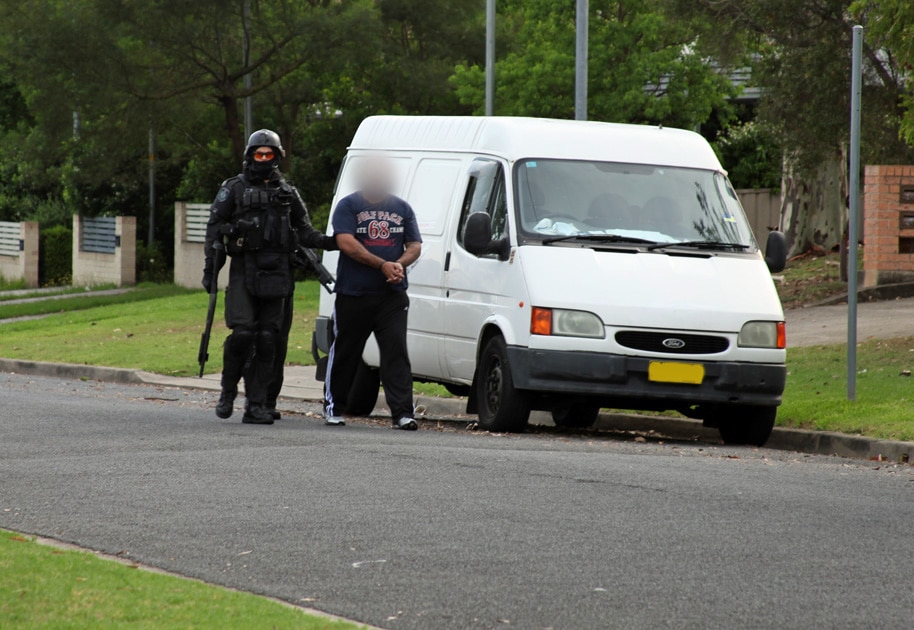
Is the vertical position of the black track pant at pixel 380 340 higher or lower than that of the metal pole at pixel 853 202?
lower

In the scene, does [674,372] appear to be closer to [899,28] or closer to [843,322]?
[899,28]

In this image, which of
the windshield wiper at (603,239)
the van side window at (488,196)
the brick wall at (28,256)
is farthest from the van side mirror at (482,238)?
the brick wall at (28,256)

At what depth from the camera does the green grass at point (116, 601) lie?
16.4 feet

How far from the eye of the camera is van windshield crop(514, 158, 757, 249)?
37.0 feet

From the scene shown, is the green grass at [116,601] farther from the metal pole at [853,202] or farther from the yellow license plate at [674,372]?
the metal pole at [853,202]

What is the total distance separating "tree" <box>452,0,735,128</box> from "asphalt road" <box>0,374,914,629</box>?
A: 21.6 meters

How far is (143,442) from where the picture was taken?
9.67 metres

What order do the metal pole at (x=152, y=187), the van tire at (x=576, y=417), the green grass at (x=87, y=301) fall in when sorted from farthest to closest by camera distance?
the metal pole at (x=152, y=187), the green grass at (x=87, y=301), the van tire at (x=576, y=417)

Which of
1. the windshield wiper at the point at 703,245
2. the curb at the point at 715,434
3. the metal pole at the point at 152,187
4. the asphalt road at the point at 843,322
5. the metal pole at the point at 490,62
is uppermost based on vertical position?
the metal pole at the point at 490,62

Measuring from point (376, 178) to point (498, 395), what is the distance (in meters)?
1.76

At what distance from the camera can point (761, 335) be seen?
36.1 ft

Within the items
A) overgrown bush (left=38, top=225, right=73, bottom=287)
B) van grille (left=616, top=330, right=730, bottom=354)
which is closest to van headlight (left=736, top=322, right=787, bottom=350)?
van grille (left=616, top=330, right=730, bottom=354)

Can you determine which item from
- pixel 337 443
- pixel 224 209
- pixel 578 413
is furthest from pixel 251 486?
pixel 578 413

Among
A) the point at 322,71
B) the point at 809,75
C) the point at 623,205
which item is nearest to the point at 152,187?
the point at 322,71
